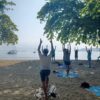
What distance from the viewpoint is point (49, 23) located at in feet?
149

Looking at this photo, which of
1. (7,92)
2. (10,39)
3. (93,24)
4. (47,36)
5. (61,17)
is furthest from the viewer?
(10,39)

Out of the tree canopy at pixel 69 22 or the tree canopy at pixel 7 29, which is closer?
the tree canopy at pixel 69 22

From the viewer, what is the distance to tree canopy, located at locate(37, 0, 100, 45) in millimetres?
33875

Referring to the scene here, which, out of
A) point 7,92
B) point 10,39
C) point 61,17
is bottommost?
point 7,92

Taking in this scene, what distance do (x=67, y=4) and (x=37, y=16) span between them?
8.10 meters

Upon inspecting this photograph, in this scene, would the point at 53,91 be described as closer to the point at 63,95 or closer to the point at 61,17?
the point at 63,95

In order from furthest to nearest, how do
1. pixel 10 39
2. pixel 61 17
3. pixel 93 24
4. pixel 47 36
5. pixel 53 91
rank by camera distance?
pixel 10 39
pixel 47 36
pixel 61 17
pixel 93 24
pixel 53 91

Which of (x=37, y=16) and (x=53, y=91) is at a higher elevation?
(x=37, y=16)

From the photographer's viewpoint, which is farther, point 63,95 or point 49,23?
point 49,23

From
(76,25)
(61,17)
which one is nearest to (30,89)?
(76,25)

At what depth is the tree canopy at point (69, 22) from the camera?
3388 cm

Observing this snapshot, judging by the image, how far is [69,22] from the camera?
40.1 m

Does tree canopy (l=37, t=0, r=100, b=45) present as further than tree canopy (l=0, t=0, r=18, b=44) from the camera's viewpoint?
No

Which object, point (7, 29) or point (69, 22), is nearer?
point (69, 22)
